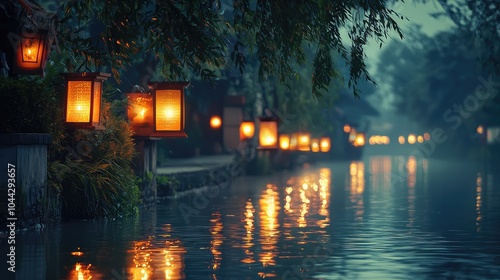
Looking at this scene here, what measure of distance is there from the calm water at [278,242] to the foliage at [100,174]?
0.57 metres

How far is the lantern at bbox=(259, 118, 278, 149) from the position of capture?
41.0 meters

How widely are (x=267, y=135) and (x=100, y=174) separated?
60.3 feet

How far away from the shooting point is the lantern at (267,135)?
134 ft

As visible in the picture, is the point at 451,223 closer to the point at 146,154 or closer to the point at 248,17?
the point at 248,17

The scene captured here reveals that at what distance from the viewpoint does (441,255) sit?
16.5 m

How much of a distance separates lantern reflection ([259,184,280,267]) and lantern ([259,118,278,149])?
5.41 metres

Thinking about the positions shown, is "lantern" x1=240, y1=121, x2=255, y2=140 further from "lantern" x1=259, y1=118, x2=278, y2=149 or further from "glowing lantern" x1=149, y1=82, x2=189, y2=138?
"glowing lantern" x1=149, y1=82, x2=189, y2=138

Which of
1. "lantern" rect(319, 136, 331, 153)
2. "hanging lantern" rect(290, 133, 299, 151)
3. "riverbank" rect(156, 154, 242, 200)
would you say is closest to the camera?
"riverbank" rect(156, 154, 242, 200)

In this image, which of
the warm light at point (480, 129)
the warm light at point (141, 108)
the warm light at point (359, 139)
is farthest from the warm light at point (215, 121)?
the warm light at point (480, 129)

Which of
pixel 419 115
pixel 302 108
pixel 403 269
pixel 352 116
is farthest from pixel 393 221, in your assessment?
pixel 352 116

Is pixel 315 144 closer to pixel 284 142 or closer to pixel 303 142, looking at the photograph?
pixel 303 142

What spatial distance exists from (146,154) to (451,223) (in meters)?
8.24

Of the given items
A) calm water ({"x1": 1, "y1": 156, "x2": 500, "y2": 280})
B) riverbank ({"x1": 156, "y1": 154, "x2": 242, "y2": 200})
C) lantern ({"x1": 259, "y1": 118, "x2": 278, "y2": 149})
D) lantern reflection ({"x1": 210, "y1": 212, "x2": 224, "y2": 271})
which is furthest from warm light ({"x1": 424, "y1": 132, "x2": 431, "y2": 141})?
lantern reflection ({"x1": 210, "y1": 212, "x2": 224, "y2": 271})

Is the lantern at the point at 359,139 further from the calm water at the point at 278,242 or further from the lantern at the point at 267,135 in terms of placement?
the calm water at the point at 278,242
